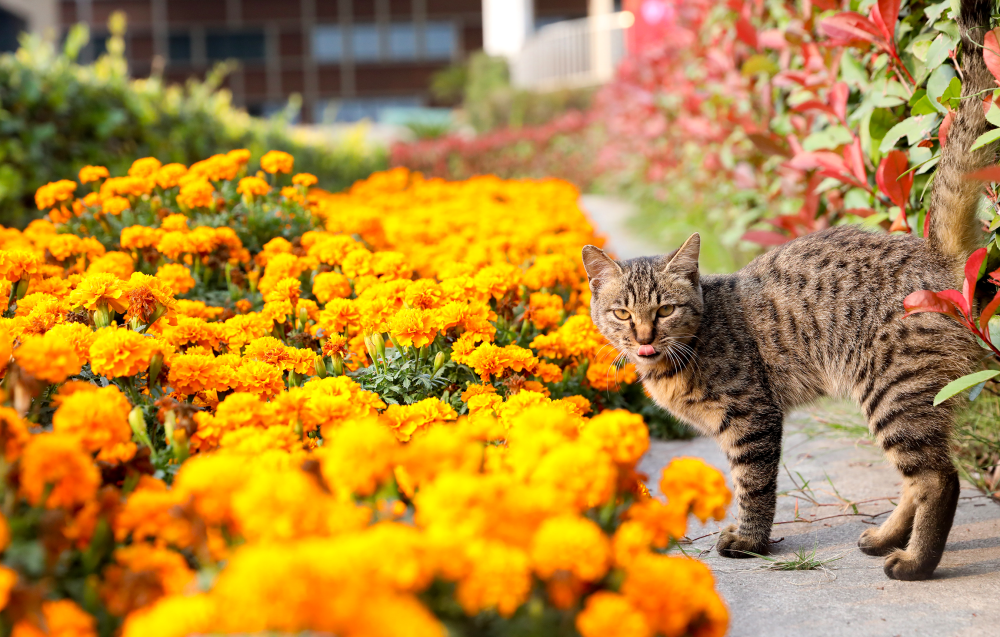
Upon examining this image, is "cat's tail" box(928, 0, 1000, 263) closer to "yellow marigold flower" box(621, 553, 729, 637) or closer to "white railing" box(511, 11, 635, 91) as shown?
"yellow marigold flower" box(621, 553, 729, 637)

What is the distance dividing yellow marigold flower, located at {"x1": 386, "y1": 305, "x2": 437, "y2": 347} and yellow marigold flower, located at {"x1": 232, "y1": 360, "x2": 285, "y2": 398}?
16.1 inches

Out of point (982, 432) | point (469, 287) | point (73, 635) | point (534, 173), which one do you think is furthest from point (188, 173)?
point (534, 173)

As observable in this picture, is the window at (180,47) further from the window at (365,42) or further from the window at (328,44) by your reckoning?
the window at (365,42)

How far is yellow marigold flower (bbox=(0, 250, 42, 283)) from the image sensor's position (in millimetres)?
2496

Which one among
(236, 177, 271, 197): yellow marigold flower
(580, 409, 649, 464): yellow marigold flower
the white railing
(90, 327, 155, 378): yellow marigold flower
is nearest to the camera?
(580, 409, 649, 464): yellow marigold flower

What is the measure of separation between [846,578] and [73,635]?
202 centimetres

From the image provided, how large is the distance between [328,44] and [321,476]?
2453cm

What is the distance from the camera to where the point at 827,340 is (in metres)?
2.59

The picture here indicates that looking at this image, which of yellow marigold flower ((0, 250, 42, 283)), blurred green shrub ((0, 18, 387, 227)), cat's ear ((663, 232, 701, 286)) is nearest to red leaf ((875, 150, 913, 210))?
cat's ear ((663, 232, 701, 286))

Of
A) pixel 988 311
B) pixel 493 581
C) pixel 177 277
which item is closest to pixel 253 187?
pixel 177 277

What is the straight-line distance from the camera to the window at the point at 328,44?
78.1ft

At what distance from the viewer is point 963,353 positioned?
2324 mm

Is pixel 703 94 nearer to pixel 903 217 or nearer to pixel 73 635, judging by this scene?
pixel 903 217

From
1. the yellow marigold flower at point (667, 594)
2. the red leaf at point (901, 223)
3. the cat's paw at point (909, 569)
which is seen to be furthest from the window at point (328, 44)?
the yellow marigold flower at point (667, 594)
